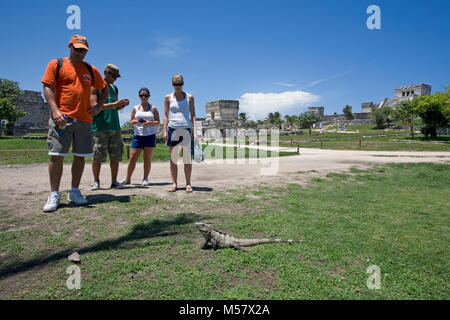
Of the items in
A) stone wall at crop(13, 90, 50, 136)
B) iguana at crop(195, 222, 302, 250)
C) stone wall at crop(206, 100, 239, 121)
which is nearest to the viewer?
iguana at crop(195, 222, 302, 250)

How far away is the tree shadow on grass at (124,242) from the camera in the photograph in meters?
2.14

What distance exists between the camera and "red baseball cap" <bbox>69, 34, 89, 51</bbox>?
11.4 feet

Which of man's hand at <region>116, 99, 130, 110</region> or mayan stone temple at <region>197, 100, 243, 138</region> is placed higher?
mayan stone temple at <region>197, 100, 243, 138</region>

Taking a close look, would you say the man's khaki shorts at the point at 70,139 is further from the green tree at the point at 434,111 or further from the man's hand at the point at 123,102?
the green tree at the point at 434,111

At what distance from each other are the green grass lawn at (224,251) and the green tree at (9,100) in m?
29.0

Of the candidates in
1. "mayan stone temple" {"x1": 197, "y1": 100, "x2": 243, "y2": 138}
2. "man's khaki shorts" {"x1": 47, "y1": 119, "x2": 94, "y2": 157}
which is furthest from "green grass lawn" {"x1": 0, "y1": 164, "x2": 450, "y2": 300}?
"mayan stone temple" {"x1": 197, "y1": 100, "x2": 243, "y2": 138}

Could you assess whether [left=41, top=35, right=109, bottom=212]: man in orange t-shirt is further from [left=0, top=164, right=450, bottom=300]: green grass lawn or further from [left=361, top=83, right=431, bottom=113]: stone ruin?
[left=361, top=83, right=431, bottom=113]: stone ruin

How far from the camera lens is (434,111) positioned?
2867 centimetres

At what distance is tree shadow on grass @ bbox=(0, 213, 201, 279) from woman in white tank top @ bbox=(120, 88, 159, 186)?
228cm

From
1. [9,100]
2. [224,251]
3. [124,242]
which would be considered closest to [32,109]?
[9,100]

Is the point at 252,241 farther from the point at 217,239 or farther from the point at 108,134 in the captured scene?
the point at 108,134

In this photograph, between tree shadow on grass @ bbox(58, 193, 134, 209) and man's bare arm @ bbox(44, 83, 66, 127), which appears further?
tree shadow on grass @ bbox(58, 193, 134, 209)
